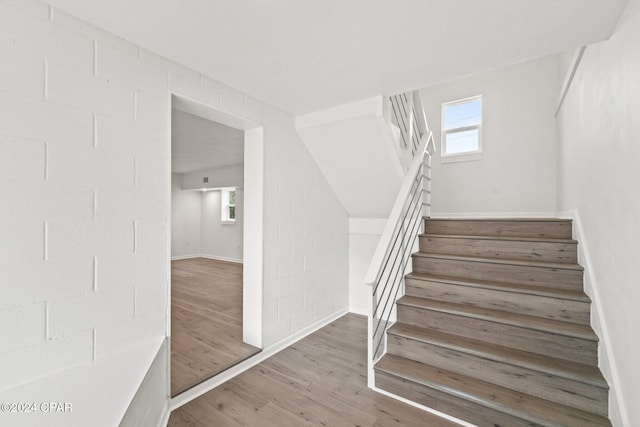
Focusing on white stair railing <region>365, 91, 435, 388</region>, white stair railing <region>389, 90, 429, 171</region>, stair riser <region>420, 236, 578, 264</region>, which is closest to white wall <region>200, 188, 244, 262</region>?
white stair railing <region>389, 90, 429, 171</region>

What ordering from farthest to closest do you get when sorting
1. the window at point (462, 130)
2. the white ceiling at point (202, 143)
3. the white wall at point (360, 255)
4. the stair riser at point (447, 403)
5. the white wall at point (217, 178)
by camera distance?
1. the white wall at point (217, 178)
2. the window at point (462, 130)
3. the white wall at point (360, 255)
4. the white ceiling at point (202, 143)
5. the stair riser at point (447, 403)

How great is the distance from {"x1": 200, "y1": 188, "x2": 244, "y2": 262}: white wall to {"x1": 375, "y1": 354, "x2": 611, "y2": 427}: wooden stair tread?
579 cm

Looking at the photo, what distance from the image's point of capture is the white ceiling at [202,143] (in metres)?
3.49

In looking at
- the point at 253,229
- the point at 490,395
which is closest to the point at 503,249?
the point at 490,395

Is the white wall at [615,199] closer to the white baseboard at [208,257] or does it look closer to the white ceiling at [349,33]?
the white ceiling at [349,33]

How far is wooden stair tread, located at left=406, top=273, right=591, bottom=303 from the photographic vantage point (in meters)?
1.91

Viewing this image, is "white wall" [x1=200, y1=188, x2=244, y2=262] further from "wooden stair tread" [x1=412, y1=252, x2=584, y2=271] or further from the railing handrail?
"wooden stair tread" [x1=412, y1=252, x2=584, y2=271]

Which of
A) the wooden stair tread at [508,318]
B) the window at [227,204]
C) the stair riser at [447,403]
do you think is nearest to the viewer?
the stair riser at [447,403]

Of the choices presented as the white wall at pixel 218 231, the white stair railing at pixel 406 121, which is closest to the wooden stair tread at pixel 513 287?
the white stair railing at pixel 406 121

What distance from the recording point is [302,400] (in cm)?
196

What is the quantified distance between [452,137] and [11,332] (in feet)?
16.6

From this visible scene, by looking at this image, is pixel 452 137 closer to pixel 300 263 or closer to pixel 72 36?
pixel 300 263

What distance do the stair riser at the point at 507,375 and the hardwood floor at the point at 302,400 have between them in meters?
0.35

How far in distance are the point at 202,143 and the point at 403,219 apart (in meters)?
3.48
